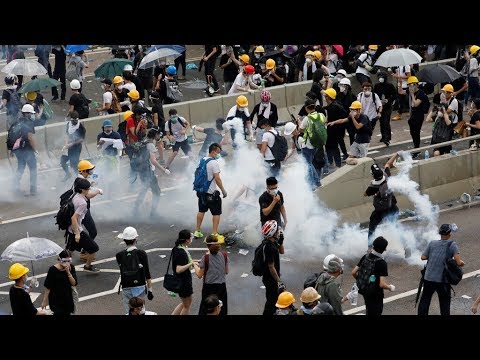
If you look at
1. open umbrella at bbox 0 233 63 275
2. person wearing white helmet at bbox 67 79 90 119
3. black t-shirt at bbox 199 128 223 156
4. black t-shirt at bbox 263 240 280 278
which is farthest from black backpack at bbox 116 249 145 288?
person wearing white helmet at bbox 67 79 90 119

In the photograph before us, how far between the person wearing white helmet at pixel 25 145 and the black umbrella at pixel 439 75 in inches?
300

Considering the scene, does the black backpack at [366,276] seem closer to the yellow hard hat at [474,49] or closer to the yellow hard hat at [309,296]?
the yellow hard hat at [309,296]

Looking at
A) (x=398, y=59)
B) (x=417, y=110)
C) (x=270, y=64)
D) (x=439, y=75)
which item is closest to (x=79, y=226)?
(x=417, y=110)

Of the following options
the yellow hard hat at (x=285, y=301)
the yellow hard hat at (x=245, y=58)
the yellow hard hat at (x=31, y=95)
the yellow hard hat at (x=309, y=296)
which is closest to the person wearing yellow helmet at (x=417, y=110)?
the yellow hard hat at (x=245, y=58)

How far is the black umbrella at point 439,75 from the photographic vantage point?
972 inches

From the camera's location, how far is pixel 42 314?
50.4 feet

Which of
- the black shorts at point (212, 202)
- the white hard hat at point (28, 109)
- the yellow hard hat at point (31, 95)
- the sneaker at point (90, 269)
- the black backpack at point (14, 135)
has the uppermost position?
the yellow hard hat at point (31, 95)

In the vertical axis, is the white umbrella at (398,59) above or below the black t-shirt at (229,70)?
above

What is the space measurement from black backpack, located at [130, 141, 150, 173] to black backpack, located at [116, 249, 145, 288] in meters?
4.72

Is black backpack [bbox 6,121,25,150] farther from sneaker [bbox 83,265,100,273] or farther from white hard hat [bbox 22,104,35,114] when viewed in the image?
sneaker [bbox 83,265,100,273]

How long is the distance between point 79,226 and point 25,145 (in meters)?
4.16
